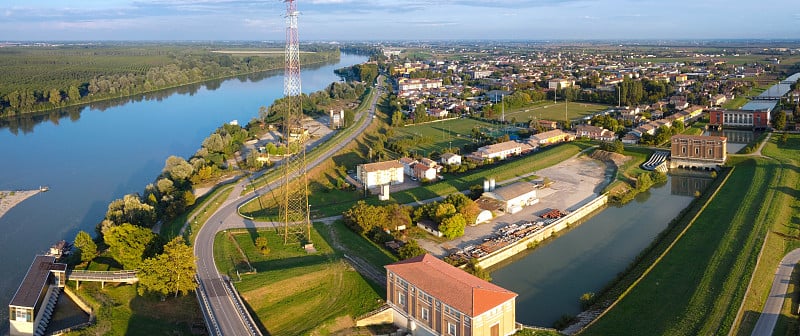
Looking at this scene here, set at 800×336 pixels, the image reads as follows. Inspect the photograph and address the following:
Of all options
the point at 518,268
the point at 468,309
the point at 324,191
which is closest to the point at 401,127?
the point at 324,191

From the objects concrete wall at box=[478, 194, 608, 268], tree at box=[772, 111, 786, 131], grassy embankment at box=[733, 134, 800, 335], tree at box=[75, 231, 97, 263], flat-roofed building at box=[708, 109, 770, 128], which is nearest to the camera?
grassy embankment at box=[733, 134, 800, 335]

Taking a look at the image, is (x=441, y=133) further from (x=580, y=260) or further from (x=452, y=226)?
(x=580, y=260)

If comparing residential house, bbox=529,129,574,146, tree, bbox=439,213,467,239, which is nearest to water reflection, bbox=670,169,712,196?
residential house, bbox=529,129,574,146

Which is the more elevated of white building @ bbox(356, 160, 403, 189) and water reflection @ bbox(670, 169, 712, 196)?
white building @ bbox(356, 160, 403, 189)

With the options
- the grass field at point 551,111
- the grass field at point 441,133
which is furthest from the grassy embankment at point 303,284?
the grass field at point 551,111

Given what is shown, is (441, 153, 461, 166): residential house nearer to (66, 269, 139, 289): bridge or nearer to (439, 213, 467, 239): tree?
(439, 213, 467, 239): tree

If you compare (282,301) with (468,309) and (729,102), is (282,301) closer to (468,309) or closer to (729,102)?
(468,309)

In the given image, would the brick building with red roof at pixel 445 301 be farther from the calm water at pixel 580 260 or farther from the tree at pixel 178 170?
the tree at pixel 178 170
